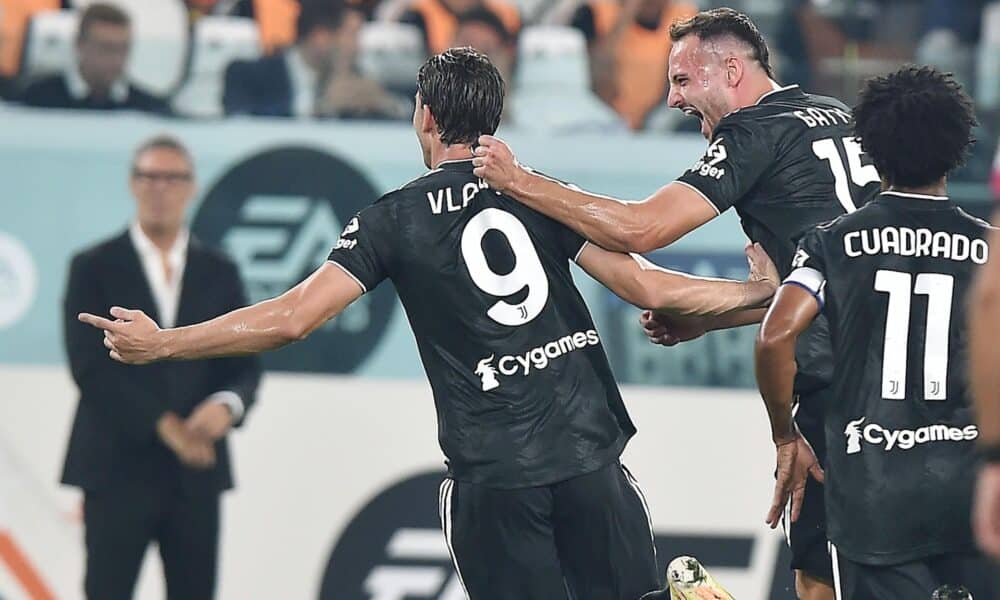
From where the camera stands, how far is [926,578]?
3.69 meters

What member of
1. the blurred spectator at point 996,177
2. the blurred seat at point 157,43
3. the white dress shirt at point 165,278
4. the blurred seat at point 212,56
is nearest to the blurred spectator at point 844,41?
the blurred spectator at point 996,177

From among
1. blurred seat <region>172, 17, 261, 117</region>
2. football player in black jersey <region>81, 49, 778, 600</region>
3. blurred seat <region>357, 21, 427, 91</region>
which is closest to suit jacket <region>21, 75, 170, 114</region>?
blurred seat <region>172, 17, 261, 117</region>

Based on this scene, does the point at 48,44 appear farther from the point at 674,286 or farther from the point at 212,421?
the point at 674,286

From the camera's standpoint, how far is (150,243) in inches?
294

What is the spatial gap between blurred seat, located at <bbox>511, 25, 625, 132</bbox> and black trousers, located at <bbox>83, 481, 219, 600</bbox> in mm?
2558

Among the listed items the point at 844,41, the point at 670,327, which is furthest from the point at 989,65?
the point at 670,327

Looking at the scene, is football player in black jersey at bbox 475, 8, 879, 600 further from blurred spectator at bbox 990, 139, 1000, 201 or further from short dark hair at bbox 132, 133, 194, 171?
short dark hair at bbox 132, 133, 194, 171

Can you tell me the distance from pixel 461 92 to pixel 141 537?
12.8 ft

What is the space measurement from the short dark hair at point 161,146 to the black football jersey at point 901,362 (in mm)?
4653

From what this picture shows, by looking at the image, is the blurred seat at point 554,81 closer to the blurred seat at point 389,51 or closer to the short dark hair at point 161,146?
the blurred seat at point 389,51

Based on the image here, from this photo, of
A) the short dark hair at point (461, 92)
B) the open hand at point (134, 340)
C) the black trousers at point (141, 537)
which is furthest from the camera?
the black trousers at point (141, 537)

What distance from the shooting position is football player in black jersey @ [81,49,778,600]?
4055 mm

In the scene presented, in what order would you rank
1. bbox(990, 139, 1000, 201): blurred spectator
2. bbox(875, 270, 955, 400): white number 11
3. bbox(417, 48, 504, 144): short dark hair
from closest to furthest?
bbox(875, 270, 955, 400): white number 11 → bbox(417, 48, 504, 144): short dark hair → bbox(990, 139, 1000, 201): blurred spectator

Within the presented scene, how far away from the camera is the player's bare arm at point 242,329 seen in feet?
13.1
